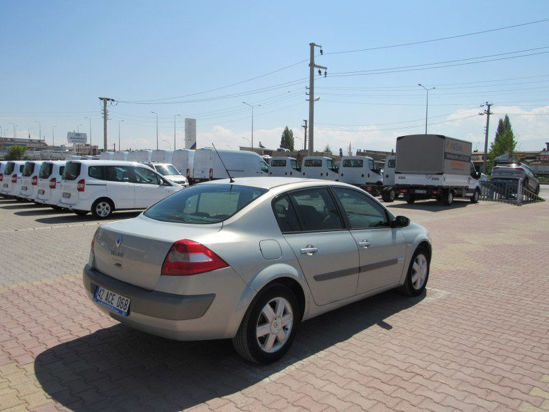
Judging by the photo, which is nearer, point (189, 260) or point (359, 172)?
point (189, 260)

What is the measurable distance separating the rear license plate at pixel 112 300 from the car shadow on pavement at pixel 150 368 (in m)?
0.50

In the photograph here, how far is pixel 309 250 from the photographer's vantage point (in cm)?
373

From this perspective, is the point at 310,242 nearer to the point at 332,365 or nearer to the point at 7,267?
the point at 332,365

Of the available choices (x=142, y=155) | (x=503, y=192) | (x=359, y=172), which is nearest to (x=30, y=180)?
(x=359, y=172)

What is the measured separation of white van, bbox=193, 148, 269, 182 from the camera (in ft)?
78.5

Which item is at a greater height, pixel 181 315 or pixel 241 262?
pixel 241 262

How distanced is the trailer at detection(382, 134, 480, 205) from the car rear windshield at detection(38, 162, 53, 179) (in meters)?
15.0

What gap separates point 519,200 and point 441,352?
23299mm

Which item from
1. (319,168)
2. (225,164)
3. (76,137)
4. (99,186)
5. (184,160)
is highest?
(76,137)

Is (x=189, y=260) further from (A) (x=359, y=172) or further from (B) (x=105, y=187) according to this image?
(A) (x=359, y=172)

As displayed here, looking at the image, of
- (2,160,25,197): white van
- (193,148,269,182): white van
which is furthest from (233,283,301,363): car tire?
(193,148,269,182): white van

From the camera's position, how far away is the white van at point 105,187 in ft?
40.2

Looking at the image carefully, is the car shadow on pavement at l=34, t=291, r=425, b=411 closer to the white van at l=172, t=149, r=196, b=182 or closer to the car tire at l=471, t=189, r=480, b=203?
the car tire at l=471, t=189, r=480, b=203

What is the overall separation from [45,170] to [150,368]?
513 inches
